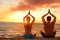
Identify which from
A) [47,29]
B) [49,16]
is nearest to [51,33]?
[47,29]

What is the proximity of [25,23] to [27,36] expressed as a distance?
604 mm

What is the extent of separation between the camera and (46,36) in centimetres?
1083

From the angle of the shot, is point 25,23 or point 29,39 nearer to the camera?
point 29,39

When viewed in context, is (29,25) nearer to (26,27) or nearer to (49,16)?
(26,27)

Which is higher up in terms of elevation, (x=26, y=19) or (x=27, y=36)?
(x=26, y=19)

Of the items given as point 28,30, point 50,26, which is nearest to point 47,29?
point 50,26

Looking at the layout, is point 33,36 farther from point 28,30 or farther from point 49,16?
point 49,16

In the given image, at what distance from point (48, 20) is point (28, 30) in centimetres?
106

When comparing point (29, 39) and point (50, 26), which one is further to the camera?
point (50, 26)

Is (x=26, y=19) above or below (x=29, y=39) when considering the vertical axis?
above

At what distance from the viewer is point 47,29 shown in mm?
10766

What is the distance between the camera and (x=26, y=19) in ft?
34.0

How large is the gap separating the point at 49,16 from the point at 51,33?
95 centimetres

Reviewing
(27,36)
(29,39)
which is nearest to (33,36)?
(27,36)
